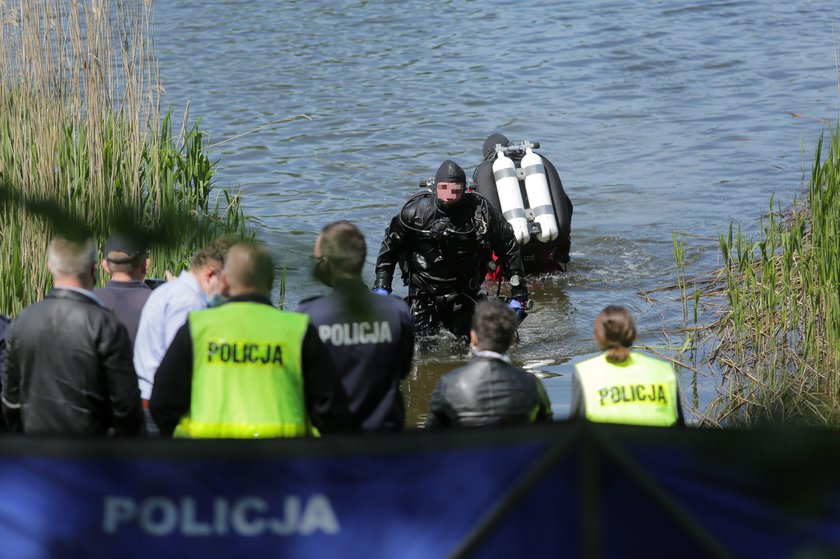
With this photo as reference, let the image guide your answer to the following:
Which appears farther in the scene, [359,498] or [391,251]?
[391,251]

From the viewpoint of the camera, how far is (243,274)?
9.95ft

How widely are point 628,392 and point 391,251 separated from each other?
3930mm

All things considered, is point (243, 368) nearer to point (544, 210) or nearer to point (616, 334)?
point (616, 334)

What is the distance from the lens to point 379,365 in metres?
4.11

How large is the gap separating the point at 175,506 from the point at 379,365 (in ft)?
5.42

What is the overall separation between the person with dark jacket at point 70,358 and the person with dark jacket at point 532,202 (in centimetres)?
635

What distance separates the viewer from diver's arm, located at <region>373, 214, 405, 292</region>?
7.79 meters

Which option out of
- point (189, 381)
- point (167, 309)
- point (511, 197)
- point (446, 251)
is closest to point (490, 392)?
point (189, 381)

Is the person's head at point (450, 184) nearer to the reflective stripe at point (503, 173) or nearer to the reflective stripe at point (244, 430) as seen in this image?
the reflective stripe at point (503, 173)

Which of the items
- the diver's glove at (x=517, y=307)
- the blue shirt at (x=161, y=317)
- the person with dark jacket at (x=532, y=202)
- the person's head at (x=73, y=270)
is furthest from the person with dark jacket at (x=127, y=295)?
the person with dark jacket at (x=532, y=202)

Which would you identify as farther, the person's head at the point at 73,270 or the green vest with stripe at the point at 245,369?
the person's head at the point at 73,270

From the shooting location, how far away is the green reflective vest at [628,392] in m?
4.10

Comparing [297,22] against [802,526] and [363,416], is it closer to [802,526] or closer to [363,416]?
[363,416]

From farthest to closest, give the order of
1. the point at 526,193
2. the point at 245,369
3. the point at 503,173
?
the point at 526,193 → the point at 503,173 → the point at 245,369
